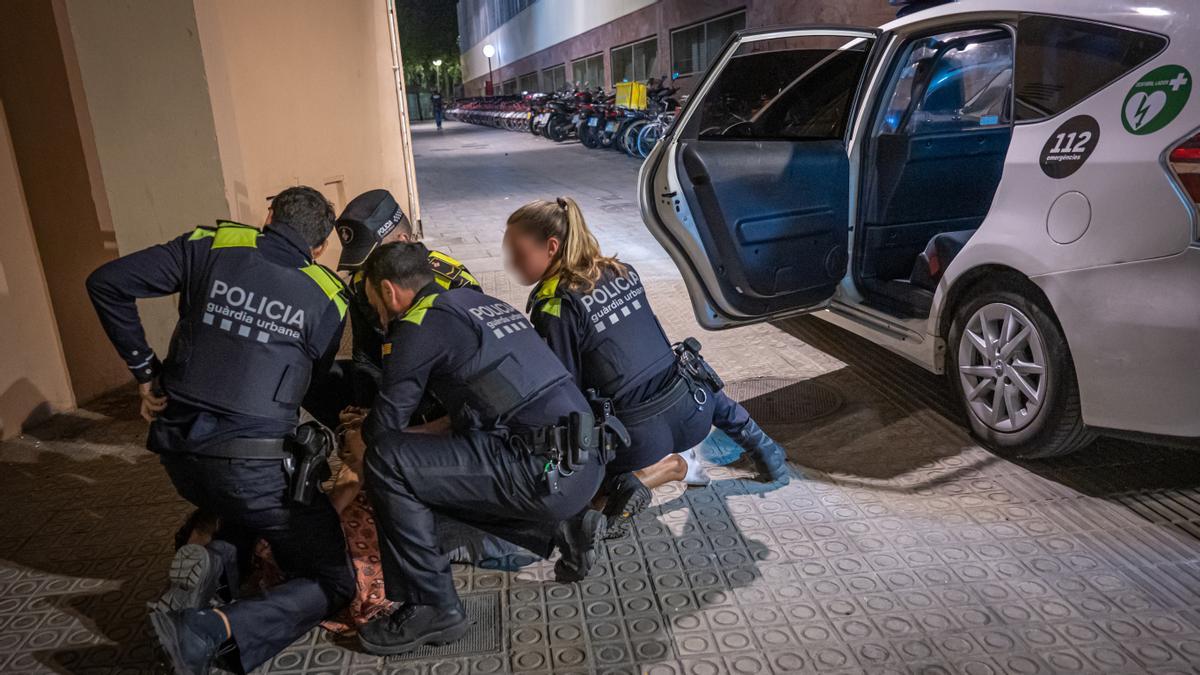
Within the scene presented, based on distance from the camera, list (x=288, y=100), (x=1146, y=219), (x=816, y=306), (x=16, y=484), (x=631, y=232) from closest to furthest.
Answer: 1. (x=1146, y=219)
2. (x=16, y=484)
3. (x=816, y=306)
4. (x=288, y=100)
5. (x=631, y=232)

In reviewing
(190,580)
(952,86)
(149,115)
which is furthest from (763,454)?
(149,115)

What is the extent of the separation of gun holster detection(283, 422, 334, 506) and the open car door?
2092 mm

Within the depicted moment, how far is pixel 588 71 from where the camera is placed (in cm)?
3080

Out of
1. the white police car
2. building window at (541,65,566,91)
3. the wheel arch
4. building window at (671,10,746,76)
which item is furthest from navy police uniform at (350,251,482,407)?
building window at (541,65,566,91)

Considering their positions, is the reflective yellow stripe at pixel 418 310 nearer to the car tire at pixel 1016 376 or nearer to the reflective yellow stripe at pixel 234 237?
the reflective yellow stripe at pixel 234 237

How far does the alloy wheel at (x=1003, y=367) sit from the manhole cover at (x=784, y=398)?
2.55 feet

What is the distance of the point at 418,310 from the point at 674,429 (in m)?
1.13

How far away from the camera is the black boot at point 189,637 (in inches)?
82.4

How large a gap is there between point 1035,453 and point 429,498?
2418 mm

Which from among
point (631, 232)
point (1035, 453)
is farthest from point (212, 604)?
point (631, 232)

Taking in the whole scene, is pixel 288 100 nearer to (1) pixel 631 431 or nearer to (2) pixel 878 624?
(1) pixel 631 431

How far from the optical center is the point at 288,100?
5.59 meters

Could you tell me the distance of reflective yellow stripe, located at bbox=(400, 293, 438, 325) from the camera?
2.35 metres

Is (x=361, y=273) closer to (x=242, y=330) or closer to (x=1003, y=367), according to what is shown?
(x=242, y=330)
